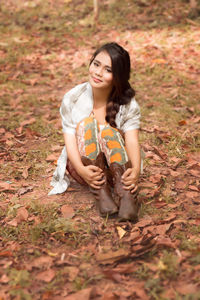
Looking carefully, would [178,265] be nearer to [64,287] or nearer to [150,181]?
[64,287]

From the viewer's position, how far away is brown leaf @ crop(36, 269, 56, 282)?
7.08ft

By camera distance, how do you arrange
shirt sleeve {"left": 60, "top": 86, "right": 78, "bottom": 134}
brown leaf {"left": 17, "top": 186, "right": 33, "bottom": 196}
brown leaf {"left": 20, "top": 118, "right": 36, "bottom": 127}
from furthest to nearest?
brown leaf {"left": 20, "top": 118, "right": 36, "bottom": 127} < brown leaf {"left": 17, "top": 186, "right": 33, "bottom": 196} < shirt sleeve {"left": 60, "top": 86, "right": 78, "bottom": 134}

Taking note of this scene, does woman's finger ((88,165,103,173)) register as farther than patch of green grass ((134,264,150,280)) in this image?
Yes

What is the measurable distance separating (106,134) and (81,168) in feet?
1.08

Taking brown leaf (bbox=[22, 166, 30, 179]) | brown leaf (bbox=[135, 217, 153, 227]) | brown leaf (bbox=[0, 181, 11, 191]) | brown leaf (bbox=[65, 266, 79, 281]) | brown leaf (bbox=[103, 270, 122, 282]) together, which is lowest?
brown leaf (bbox=[22, 166, 30, 179])

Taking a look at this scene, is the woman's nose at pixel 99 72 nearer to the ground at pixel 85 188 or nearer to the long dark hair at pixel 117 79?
the long dark hair at pixel 117 79

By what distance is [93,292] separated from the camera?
6.74 ft

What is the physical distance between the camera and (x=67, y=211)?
2.84 metres

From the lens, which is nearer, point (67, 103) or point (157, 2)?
point (67, 103)

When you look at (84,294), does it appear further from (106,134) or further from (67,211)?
(106,134)

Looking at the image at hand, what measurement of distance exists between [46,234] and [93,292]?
2.13 ft

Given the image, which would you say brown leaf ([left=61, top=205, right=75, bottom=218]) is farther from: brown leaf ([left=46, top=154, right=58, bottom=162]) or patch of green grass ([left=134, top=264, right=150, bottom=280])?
brown leaf ([left=46, top=154, right=58, bottom=162])

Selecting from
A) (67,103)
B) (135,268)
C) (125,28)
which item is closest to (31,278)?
(135,268)

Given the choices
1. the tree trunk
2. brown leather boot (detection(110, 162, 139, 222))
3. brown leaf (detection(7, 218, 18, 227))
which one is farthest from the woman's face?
the tree trunk
